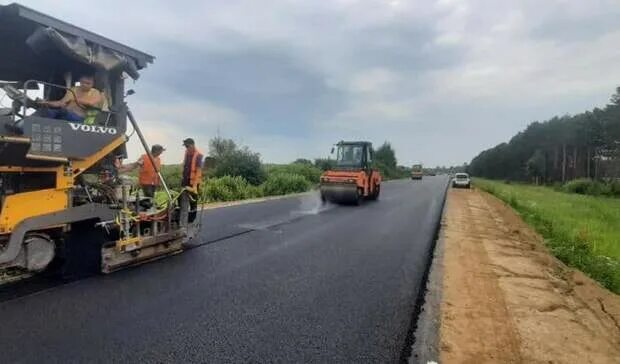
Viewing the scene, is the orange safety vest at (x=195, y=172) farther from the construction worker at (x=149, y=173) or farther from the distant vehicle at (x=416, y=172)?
the distant vehicle at (x=416, y=172)

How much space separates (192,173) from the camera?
827 centimetres

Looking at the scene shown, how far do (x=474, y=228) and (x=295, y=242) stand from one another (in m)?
5.53

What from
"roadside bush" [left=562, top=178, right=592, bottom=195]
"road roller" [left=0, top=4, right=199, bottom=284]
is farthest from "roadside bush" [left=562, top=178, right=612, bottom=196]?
"road roller" [left=0, top=4, right=199, bottom=284]

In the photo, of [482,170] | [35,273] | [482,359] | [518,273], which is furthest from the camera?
[482,170]

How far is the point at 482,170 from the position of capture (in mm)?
128250

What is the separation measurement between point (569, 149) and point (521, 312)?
7773cm

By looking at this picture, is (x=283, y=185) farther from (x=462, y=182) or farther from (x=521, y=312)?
(x=462, y=182)

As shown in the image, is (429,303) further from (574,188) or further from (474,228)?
(574,188)

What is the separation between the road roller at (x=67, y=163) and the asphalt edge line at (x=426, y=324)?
3602mm

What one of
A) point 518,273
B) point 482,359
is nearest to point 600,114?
point 518,273

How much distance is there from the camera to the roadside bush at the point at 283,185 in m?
24.6

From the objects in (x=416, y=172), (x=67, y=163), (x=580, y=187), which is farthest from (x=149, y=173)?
(x=416, y=172)

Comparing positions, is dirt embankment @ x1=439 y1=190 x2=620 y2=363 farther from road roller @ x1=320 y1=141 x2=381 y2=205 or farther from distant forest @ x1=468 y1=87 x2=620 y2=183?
distant forest @ x1=468 y1=87 x2=620 y2=183

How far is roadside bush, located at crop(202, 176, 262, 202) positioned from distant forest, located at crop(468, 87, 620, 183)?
47858mm
